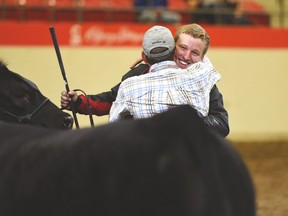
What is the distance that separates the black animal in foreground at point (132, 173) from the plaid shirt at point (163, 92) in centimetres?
70

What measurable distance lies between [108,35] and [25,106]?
5623 mm

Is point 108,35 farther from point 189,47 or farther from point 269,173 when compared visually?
point 189,47

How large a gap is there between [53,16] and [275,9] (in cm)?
357

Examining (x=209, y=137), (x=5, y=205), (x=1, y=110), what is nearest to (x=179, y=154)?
(x=209, y=137)

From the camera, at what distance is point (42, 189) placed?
247 centimetres

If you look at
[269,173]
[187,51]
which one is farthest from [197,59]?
[269,173]

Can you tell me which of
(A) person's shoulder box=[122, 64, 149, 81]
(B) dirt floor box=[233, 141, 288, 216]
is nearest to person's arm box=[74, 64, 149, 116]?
(A) person's shoulder box=[122, 64, 149, 81]

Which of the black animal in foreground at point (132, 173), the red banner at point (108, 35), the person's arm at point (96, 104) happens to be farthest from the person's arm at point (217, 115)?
the red banner at point (108, 35)

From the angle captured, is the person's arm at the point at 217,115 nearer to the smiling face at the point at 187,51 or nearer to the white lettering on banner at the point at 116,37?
the smiling face at the point at 187,51

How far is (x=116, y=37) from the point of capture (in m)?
9.72

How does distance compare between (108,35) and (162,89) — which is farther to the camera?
(108,35)

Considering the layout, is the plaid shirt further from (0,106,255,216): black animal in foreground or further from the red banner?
the red banner

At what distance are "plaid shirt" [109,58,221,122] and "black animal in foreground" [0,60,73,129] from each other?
0.76m

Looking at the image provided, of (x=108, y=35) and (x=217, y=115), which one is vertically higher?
(x=217, y=115)
